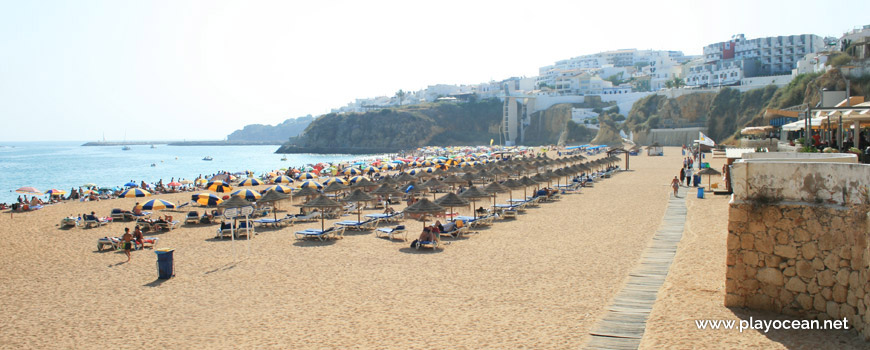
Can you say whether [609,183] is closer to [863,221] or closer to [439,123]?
[863,221]

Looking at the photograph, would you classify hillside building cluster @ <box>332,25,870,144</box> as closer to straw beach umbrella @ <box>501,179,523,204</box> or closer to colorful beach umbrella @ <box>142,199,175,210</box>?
straw beach umbrella @ <box>501,179,523,204</box>

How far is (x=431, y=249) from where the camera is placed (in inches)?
497

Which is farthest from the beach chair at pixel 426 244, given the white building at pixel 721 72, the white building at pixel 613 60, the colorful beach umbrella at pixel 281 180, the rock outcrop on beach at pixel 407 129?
the white building at pixel 613 60

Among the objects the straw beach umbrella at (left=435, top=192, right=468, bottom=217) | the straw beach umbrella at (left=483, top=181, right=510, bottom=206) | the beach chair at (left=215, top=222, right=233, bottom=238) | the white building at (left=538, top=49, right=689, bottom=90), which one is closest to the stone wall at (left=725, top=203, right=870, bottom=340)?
the straw beach umbrella at (left=435, top=192, right=468, bottom=217)

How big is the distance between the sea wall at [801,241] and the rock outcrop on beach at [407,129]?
9408 cm

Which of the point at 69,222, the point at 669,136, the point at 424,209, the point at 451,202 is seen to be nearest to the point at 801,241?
the point at 424,209

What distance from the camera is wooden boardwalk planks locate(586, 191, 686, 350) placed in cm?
679

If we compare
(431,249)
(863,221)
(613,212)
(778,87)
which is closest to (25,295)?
(431,249)

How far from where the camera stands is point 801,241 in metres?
6.81

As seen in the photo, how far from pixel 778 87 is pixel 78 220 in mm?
64911

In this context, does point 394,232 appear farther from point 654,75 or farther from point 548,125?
point 654,75

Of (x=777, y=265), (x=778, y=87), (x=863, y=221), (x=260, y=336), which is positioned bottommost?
(x=260, y=336)

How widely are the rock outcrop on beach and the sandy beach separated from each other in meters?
88.0

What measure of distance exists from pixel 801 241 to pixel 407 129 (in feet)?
320
